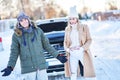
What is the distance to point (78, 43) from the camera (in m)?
7.35

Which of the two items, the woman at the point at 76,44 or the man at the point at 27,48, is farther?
the woman at the point at 76,44

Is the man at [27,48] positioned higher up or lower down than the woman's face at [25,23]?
lower down

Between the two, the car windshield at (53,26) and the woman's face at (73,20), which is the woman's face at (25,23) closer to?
the woman's face at (73,20)

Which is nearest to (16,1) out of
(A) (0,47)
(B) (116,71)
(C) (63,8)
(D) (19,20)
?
(C) (63,8)

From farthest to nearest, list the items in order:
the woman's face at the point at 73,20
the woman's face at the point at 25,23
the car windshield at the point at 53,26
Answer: the car windshield at the point at 53,26, the woman's face at the point at 73,20, the woman's face at the point at 25,23

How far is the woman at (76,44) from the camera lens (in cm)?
730

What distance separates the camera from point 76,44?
289 inches

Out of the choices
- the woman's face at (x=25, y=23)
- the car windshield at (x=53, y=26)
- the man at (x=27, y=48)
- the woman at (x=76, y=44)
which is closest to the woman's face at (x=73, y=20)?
the woman at (x=76, y=44)

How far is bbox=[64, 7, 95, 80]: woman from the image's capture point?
7.30 metres

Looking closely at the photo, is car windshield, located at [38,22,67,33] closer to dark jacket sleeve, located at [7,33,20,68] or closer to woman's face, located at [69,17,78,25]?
woman's face, located at [69,17,78,25]

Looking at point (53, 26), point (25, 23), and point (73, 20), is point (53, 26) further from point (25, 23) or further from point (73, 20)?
point (25, 23)

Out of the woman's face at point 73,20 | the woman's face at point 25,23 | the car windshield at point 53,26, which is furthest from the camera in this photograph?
the car windshield at point 53,26

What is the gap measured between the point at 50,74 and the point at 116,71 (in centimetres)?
215

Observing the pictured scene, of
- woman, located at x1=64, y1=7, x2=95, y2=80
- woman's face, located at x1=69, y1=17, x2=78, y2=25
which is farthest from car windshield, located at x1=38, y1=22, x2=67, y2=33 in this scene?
woman's face, located at x1=69, y1=17, x2=78, y2=25
